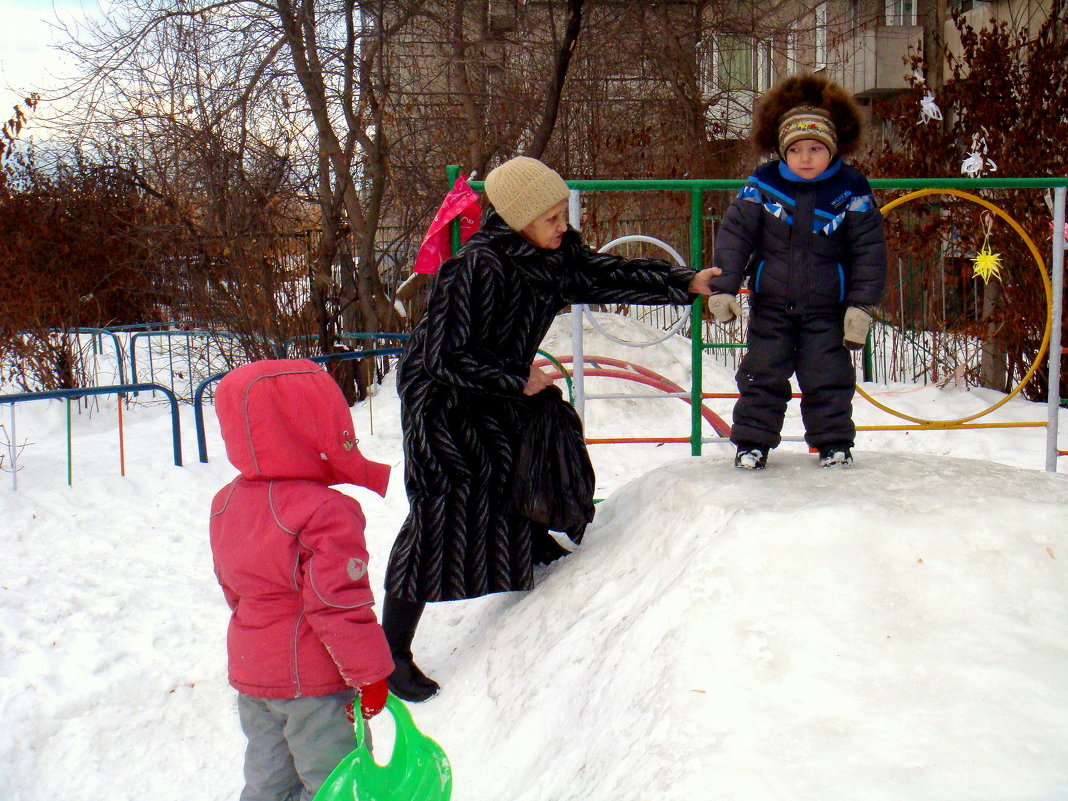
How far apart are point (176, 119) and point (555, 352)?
3900 millimetres

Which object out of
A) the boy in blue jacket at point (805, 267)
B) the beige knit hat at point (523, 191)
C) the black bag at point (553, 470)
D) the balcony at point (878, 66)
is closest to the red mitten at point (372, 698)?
Answer: the black bag at point (553, 470)

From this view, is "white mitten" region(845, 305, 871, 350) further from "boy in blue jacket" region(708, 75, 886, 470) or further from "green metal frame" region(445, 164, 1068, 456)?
"green metal frame" region(445, 164, 1068, 456)

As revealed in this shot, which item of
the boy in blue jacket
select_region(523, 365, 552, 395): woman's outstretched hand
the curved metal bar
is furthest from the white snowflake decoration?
the curved metal bar

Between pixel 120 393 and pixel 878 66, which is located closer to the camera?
pixel 120 393

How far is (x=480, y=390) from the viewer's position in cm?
287

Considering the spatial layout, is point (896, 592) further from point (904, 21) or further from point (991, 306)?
point (904, 21)

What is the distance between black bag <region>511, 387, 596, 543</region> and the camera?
119 inches

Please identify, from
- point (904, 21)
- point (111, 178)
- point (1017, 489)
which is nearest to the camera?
point (1017, 489)

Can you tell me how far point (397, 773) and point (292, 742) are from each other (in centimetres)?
28

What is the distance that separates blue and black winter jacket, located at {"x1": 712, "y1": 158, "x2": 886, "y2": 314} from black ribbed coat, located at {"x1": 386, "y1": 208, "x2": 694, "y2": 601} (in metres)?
0.51

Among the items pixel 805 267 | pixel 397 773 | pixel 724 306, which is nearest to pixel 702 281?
pixel 724 306

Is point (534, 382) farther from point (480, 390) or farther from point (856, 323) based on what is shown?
point (856, 323)

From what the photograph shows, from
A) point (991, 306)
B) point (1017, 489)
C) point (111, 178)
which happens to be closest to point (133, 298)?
point (111, 178)

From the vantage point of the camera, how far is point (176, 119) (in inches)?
339
